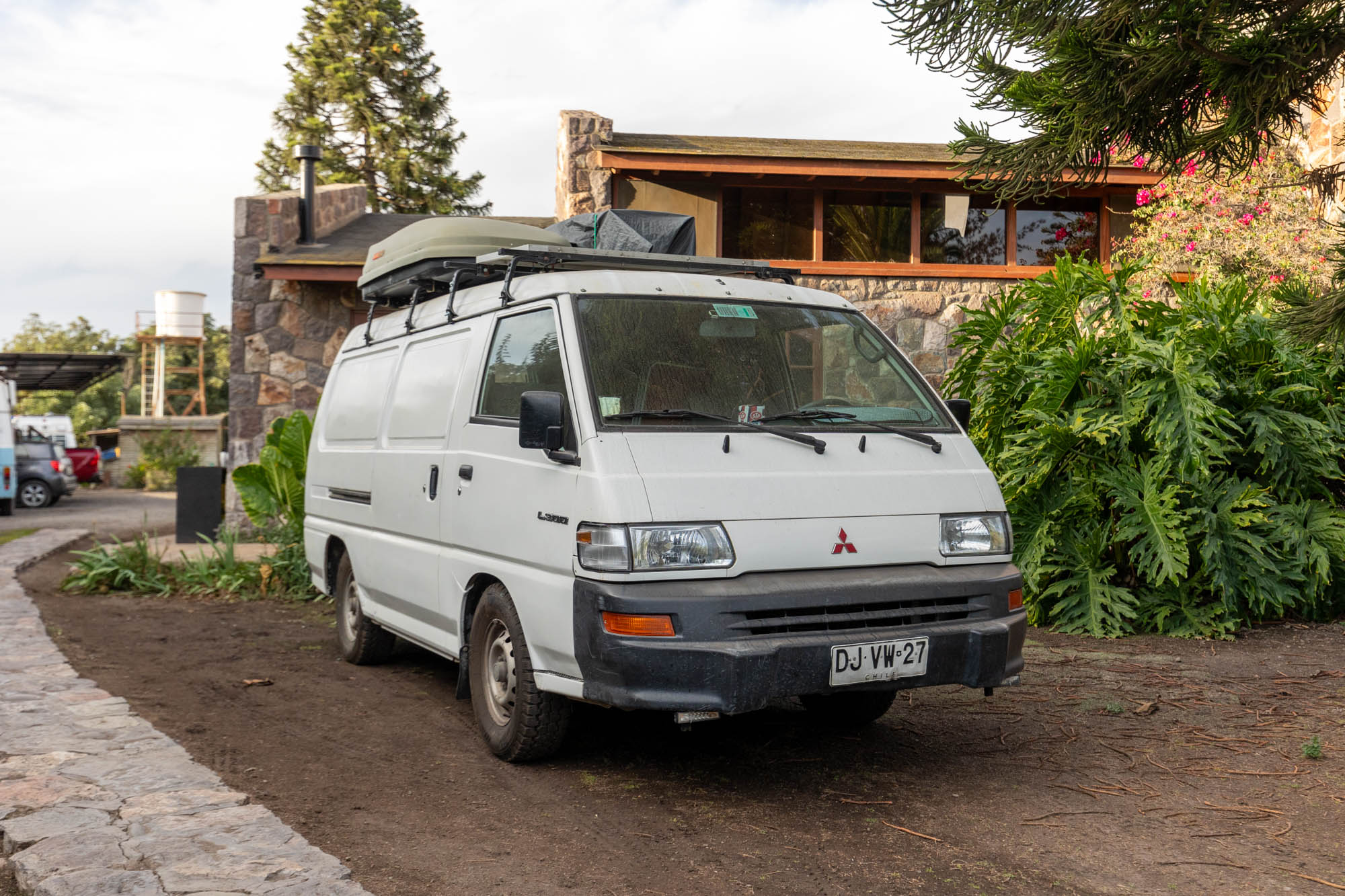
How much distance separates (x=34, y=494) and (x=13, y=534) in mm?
8727

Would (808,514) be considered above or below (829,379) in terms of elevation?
below

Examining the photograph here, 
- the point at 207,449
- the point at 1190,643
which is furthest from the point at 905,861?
the point at 207,449

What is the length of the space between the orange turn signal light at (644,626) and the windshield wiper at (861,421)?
3.47 feet

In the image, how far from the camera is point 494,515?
461 centimetres

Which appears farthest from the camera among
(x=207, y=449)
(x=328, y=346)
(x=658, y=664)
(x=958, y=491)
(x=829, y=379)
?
(x=207, y=449)

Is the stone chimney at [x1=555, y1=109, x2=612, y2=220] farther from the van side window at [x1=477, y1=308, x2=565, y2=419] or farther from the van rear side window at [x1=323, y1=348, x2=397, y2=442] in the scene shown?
the van side window at [x1=477, y1=308, x2=565, y2=419]

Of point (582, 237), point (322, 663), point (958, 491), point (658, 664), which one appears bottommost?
point (322, 663)

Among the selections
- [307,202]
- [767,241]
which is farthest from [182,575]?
[767,241]

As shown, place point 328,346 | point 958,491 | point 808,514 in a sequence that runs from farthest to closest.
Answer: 1. point 328,346
2. point 958,491
3. point 808,514

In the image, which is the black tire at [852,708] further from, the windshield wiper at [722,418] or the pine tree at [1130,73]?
the pine tree at [1130,73]

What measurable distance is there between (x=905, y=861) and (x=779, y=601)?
91cm

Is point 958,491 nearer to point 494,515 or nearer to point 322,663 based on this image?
point 494,515

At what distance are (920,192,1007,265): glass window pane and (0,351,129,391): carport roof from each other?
52.7ft

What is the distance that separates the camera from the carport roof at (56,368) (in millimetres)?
21953
